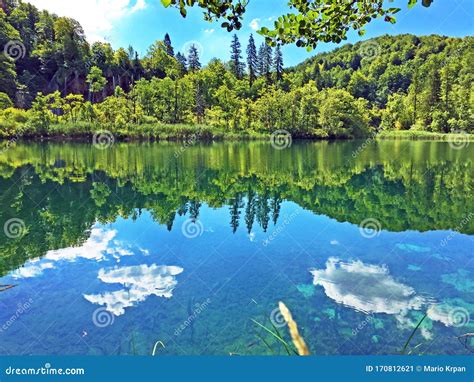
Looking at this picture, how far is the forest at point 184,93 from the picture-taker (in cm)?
5075

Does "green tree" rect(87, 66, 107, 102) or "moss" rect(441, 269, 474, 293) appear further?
"green tree" rect(87, 66, 107, 102)

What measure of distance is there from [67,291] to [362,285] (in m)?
5.53

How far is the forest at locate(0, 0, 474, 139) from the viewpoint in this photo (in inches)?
1998

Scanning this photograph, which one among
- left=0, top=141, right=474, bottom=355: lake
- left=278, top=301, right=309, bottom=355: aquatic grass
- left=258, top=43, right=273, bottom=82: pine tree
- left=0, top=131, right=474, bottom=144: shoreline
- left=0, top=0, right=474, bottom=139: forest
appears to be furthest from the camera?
left=258, top=43, right=273, bottom=82: pine tree

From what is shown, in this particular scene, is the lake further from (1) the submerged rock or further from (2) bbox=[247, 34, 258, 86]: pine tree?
(2) bbox=[247, 34, 258, 86]: pine tree

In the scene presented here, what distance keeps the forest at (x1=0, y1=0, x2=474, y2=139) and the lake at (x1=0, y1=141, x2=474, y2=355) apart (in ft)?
125

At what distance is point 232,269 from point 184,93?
57.6 meters

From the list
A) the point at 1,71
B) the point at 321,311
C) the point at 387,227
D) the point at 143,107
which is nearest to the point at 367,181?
the point at 387,227

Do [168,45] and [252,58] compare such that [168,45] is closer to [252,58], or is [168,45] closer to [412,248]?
[252,58]

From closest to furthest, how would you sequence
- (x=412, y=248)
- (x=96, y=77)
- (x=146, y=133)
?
1. (x=412, y=248)
2. (x=146, y=133)
3. (x=96, y=77)

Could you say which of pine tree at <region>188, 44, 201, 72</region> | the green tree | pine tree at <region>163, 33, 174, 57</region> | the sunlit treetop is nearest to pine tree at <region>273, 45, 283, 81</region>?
pine tree at <region>188, 44, 201, 72</region>

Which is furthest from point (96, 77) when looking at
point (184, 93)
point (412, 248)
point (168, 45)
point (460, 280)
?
point (460, 280)

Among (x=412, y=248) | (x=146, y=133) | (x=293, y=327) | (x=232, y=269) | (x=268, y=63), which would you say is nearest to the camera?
(x=293, y=327)

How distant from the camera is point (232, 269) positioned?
704 cm
